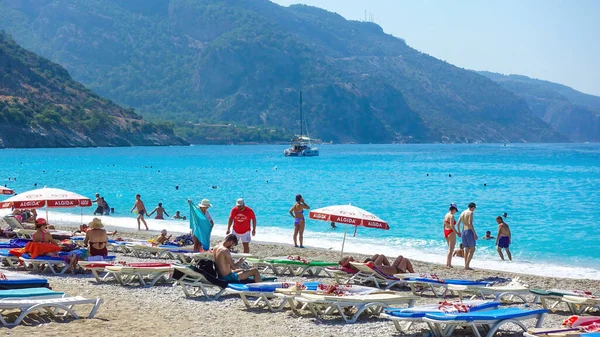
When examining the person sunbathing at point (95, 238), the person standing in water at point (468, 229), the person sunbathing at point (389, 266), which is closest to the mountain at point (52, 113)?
the person sunbathing at point (95, 238)

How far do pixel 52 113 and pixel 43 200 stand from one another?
410 ft

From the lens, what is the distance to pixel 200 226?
16.4 metres

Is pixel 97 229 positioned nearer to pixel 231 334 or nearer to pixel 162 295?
pixel 162 295

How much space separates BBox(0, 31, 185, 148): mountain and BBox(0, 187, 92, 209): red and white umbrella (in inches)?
4381

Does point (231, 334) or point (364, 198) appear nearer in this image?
point (231, 334)

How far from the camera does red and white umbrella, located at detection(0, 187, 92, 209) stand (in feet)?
58.2

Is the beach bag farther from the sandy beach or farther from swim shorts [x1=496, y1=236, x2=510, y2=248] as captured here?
swim shorts [x1=496, y1=236, x2=510, y2=248]

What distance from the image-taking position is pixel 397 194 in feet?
157

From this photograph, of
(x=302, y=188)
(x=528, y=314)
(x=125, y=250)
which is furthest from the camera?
(x=302, y=188)

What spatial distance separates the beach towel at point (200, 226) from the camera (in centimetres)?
1623

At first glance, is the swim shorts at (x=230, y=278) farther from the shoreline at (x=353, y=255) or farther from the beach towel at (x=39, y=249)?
the shoreline at (x=353, y=255)

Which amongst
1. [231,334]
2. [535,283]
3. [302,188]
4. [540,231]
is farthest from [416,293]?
[302,188]

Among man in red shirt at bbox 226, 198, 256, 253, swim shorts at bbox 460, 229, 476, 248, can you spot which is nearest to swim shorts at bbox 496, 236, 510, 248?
swim shorts at bbox 460, 229, 476, 248

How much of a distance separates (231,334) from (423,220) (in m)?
23.3
